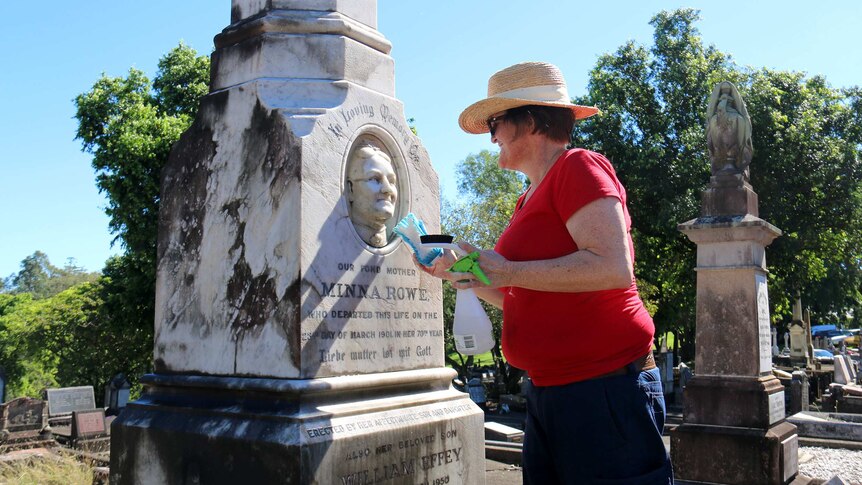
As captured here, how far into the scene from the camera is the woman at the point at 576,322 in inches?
93.4

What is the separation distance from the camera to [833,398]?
52.6ft

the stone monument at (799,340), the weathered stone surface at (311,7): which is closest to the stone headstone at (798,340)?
the stone monument at (799,340)

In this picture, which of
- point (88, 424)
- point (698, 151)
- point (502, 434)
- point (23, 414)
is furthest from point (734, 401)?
point (23, 414)

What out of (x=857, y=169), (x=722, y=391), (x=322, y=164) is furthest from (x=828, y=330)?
(x=322, y=164)

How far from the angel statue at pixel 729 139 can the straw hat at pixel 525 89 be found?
7230 millimetres

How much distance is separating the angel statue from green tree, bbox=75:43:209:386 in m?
13.7

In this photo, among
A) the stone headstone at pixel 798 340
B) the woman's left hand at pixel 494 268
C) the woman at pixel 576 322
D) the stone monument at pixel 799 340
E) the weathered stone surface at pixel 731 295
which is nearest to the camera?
the woman at pixel 576 322

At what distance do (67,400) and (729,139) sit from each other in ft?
53.0

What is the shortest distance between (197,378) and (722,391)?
22.6ft

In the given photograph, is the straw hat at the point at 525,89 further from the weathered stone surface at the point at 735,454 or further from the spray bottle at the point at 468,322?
the weathered stone surface at the point at 735,454

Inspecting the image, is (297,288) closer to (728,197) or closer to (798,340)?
(728,197)

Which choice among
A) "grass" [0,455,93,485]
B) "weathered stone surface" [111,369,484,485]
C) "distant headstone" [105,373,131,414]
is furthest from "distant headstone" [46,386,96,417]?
"weathered stone surface" [111,369,484,485]

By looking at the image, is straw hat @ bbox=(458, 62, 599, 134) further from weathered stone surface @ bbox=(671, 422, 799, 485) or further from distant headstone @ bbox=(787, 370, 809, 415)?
distant headstone @ bbox=(787, 370, 809, 415)

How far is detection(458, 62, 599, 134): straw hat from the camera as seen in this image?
271cm
